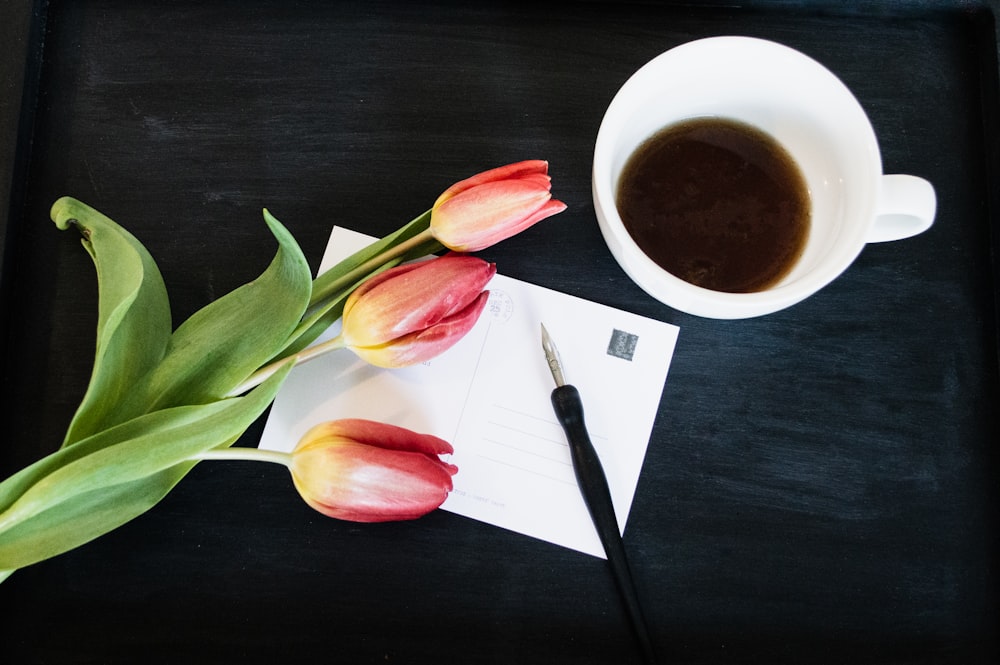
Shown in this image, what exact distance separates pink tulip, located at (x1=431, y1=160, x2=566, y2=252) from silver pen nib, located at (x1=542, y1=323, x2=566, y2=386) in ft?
0.31

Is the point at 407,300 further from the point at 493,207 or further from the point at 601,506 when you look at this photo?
the point at 601,506

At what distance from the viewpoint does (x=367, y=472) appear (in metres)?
0.44

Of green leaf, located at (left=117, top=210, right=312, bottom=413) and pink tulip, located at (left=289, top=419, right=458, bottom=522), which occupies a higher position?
green leaf, located at (left=117, top=210, right=312, bottom=413)

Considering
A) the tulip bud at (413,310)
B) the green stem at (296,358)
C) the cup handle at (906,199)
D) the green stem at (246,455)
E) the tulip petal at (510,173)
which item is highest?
the tulip petal at (510,173)

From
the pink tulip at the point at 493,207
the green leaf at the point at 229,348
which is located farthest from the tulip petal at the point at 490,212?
the green leaf at the point at 229,348

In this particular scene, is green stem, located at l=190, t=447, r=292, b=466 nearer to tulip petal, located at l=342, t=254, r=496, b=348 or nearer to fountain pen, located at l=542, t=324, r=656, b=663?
tulip petal, located at l=342, t=254, r=496, b=348

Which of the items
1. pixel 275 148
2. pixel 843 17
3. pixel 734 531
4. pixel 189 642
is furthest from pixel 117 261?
pixel 843 17

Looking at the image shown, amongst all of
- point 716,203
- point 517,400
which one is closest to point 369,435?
point 517,400

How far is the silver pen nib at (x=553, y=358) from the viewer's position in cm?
53

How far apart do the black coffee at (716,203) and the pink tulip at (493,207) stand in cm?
8

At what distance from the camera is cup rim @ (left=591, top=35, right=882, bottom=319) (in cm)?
44

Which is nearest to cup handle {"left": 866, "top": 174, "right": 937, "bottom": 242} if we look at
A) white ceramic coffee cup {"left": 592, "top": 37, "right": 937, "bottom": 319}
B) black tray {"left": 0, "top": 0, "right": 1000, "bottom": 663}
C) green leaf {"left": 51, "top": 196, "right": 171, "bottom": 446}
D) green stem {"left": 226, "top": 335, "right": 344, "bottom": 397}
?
white ceramic coffee cup {"left": 592, "top": 37, "right": 937, "bottom": 319}

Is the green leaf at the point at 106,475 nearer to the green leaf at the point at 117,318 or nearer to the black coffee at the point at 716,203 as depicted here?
the green leaf at the point at 117,318

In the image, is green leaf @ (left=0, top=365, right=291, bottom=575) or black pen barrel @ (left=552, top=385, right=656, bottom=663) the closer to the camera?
green leaf @ (left=0, top=365, right=291, bottom=575)
